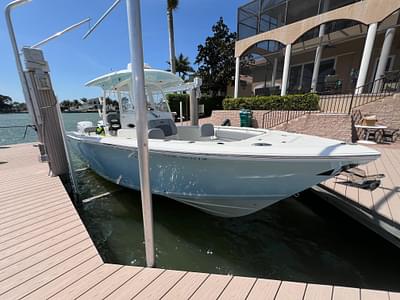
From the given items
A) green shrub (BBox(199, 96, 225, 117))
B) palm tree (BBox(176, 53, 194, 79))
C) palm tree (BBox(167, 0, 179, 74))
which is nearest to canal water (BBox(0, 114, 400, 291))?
palm tree (BBox(167, 0, 179, 74))

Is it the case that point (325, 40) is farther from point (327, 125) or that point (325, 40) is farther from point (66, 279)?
point (66, 279)

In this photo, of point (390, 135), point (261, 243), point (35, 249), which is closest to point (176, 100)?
point (390, 135)

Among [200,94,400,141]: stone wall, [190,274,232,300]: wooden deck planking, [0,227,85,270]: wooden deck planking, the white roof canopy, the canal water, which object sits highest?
the white roof canopy

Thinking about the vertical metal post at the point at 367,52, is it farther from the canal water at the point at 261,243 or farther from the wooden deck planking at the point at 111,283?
the wooden deck planking at the point at 111,283

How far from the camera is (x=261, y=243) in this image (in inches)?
119

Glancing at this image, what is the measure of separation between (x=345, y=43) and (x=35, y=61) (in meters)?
14.1

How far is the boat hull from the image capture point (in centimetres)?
236

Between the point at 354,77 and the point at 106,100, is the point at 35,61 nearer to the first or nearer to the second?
the point at 106,100

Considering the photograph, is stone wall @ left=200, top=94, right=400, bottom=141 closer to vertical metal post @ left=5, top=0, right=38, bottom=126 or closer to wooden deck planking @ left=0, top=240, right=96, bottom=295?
wooden deck planking @ left=0, top=240, right=96, bottom=295

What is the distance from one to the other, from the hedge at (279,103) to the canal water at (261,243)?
21.1ft

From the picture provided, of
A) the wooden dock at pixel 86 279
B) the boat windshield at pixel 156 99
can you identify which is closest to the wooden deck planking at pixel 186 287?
the wooden dock at pixel 86 279

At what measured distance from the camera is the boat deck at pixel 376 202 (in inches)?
102

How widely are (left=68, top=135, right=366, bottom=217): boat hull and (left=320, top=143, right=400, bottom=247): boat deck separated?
1.11 metres

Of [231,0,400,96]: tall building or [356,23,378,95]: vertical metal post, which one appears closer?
[356,23,378,95]: vertical metal post
